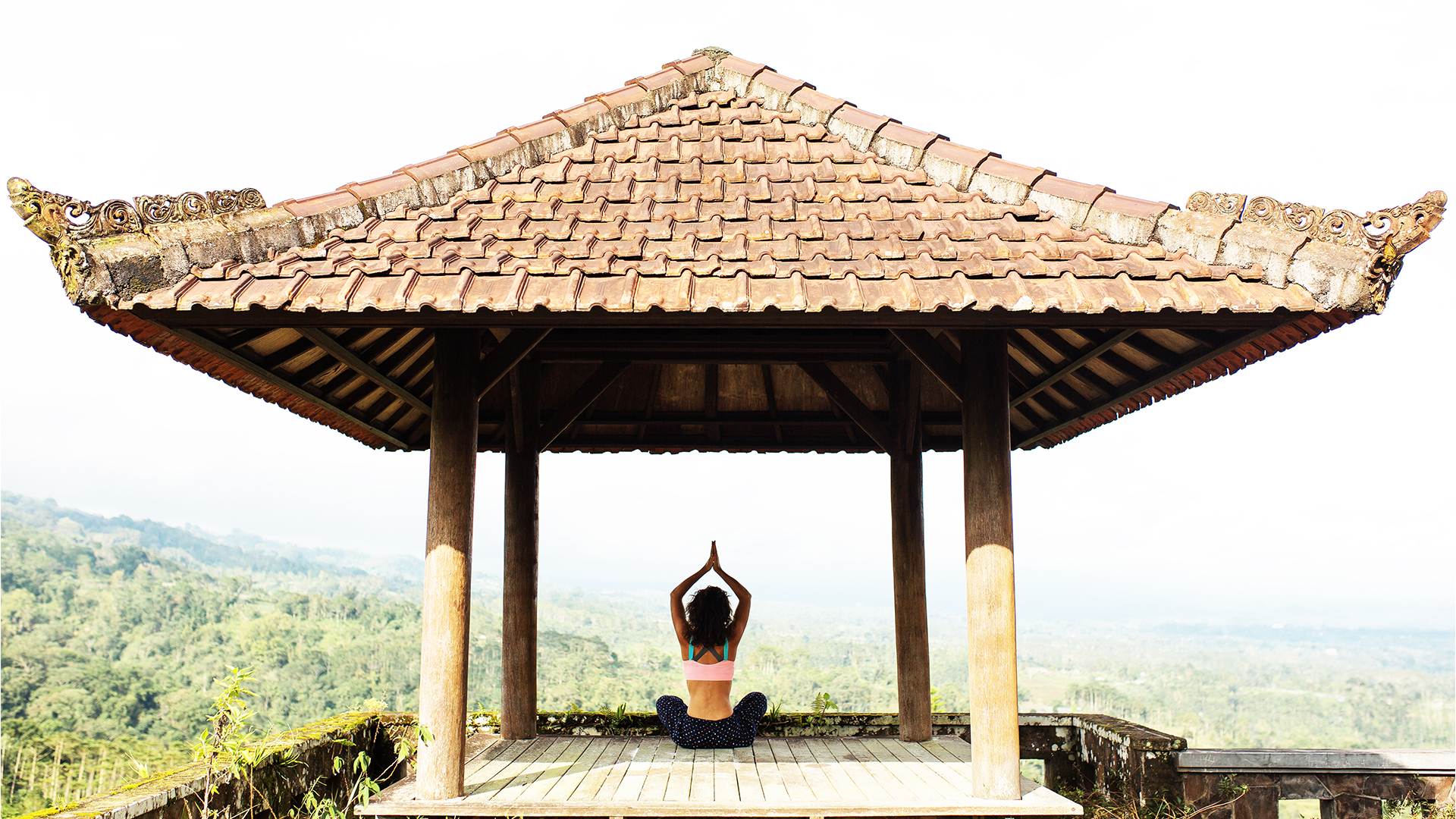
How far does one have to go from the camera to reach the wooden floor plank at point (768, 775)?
4843 mm

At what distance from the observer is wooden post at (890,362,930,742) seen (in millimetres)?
6977

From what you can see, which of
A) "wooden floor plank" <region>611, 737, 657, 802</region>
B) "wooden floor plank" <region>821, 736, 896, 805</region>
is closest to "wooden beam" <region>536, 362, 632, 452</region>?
"wooden floor plank" <region>611, 737, 657, 802</region>

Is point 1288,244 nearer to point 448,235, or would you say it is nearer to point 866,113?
point 866,113

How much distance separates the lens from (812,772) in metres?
5.50

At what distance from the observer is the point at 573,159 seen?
540 cm

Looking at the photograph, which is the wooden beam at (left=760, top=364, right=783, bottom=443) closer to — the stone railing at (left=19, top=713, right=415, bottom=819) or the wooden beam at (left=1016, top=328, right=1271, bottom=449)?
the wooden beam at (left=1016, top=328, right=1271, bottom=449)

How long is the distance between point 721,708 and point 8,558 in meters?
67.0

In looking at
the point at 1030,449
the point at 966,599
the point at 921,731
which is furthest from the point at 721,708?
the point at 1030,449

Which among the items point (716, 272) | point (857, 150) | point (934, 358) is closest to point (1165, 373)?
point (934, 358)

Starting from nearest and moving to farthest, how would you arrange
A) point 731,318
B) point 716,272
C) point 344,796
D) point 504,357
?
point 731,318
point 716,272
point 504,357
point 344,796

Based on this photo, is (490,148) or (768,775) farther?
(768,775)

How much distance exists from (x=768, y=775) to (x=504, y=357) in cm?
288

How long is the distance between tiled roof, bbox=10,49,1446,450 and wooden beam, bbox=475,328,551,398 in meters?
A: 0.53

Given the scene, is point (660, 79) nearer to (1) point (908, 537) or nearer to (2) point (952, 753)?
(1) point (908, 537)
